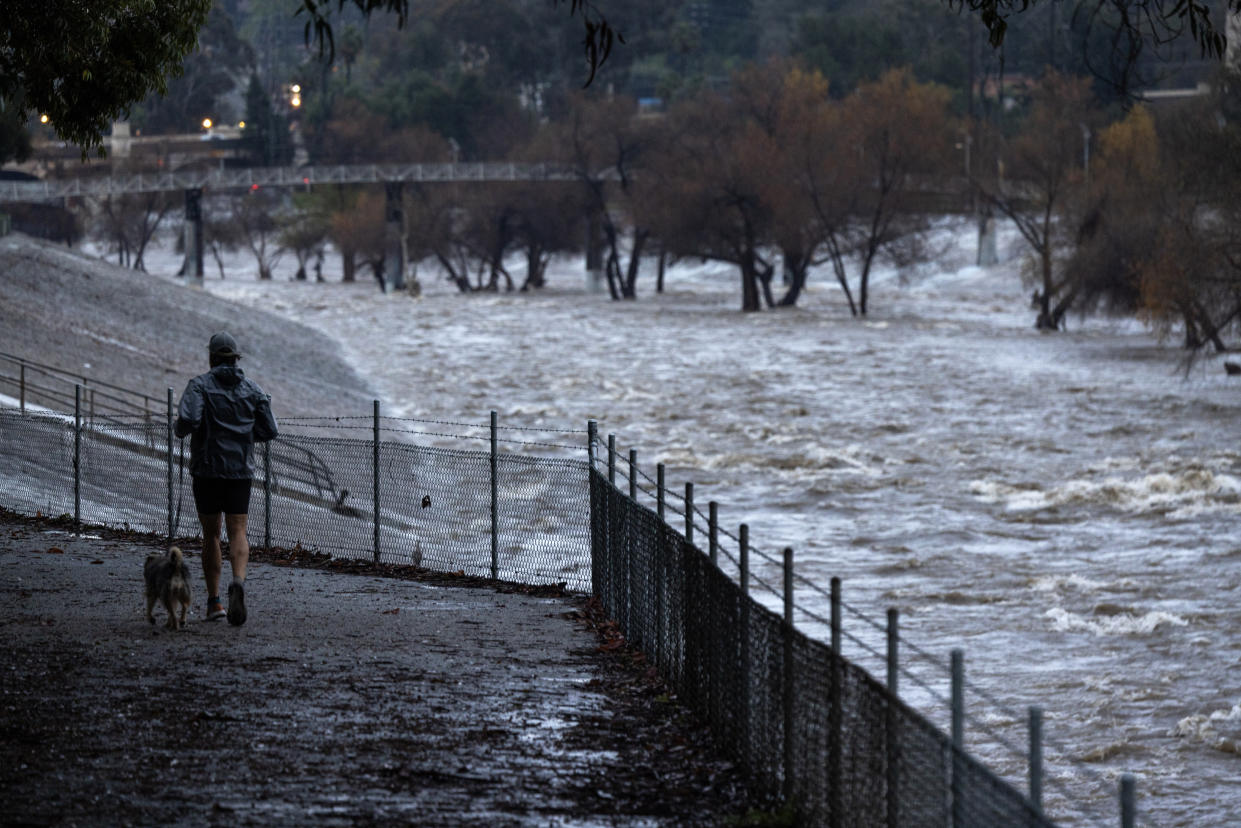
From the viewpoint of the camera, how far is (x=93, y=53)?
1667cm

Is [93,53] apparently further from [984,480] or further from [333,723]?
[984,480]

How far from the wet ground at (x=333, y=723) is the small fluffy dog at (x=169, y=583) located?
0.19 meters

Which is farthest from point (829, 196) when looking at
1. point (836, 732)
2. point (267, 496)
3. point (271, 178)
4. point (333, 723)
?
point (836, 732)

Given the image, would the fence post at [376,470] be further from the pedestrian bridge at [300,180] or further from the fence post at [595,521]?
the pedestrian bridge at [300,180]

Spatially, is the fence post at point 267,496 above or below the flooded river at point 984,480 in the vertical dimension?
above

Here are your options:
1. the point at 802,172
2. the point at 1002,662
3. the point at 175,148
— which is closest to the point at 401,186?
the point at 175,148

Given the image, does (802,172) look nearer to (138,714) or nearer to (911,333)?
(911,333)

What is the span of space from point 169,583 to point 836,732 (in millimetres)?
5782

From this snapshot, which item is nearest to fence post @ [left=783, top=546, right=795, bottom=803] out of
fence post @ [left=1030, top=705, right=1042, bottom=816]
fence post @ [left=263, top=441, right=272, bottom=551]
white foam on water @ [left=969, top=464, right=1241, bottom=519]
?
fence post @ [left=1030, top=705, right=1042, bottom=816]

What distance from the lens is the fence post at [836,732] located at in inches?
269

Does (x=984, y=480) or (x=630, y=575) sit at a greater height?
(x=630, y=575)

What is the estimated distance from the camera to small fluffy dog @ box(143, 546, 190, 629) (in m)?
11.3

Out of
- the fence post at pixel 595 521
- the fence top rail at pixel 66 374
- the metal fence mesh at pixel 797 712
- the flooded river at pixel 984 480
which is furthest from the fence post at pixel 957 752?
the fence top rail at pixel 66 374

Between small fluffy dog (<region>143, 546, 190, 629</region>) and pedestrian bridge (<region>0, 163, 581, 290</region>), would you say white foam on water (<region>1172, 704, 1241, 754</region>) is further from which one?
pedestrian bridge (<region>0, 163, 581, 290</region>)
